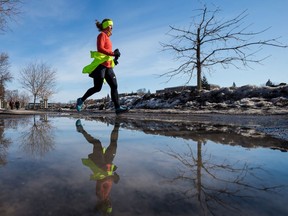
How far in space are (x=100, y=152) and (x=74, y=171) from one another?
1.63 ft

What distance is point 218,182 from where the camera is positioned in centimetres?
104

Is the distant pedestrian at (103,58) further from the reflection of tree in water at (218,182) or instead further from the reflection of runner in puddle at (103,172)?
the reflection of tree in water at (218,182)

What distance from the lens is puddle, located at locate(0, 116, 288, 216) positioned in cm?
78

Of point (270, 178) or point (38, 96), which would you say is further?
point (38, 96)

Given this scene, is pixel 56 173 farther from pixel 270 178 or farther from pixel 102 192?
pixel 270 178

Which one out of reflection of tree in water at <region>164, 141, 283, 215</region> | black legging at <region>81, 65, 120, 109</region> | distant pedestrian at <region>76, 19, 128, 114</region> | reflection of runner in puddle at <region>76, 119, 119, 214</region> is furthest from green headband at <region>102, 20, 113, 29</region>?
reflection of tree in water at <region>164, 141, 283, 215</region>

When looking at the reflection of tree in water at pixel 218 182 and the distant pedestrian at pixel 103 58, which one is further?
the distant pedestrian at pixel 103 58

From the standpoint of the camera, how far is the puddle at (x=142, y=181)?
78 centimetres

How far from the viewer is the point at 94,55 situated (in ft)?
17.6

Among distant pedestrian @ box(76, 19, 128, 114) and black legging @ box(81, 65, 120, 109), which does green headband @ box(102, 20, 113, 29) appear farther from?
black legging @ box(81, 65, 120, 109)

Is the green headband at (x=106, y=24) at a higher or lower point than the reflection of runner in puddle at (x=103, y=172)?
higher

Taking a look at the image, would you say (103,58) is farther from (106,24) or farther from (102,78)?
(106,24)

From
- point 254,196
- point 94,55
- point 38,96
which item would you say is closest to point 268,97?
point 94,55

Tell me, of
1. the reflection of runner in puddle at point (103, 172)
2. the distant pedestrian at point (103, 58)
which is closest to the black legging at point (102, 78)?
the distant pedestrian at point (103, 58)
